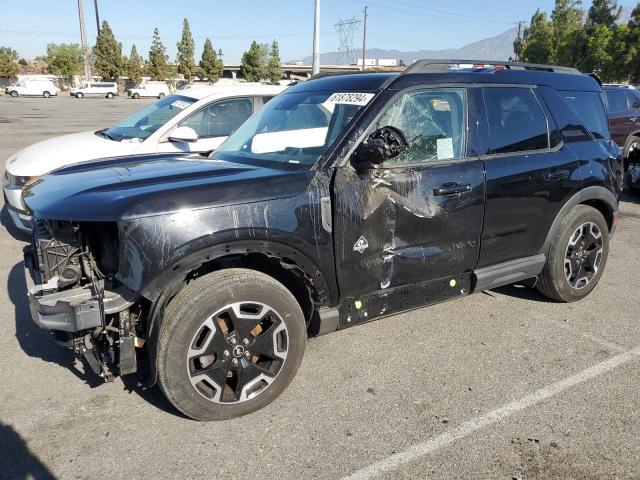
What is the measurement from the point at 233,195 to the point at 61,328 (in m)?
1.12

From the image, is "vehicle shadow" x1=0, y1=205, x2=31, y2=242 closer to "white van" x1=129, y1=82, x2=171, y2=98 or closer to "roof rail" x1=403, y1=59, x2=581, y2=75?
"roof rail" x1=403, y1=59, x2=581, y2=75

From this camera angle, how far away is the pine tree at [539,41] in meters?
52.3

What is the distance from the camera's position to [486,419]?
296cm

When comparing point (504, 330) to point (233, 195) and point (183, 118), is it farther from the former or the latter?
point (183, 118)

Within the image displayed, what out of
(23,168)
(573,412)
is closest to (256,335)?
(573,412)

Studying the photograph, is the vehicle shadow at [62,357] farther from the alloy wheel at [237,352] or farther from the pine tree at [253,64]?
the pine tree at [253,64]

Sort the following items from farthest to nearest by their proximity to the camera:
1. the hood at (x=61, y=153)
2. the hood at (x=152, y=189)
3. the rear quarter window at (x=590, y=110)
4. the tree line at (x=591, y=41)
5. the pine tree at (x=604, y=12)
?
the pine tree at (x=604, y=12) < the tree line at (x=591, y=41) < the hood at (x=61, y=153) < the rear quarter window at (x=590, y=110) < the hood at (x=152, y=189)

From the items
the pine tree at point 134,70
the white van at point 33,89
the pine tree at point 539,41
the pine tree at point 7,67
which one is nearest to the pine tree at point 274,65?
the pine tree at point 134,70

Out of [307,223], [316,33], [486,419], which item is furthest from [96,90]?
[486,419]

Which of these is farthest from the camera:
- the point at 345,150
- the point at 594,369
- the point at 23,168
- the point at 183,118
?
the point at 183,118

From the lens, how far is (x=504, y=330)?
411 cm

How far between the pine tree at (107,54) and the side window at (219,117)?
2641 inches

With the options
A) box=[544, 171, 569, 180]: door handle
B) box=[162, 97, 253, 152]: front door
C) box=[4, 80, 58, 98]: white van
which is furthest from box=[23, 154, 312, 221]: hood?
box=[4, 80, 58, 98]: white van

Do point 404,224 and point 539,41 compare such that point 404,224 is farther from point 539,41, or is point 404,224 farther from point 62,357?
point 539,41
